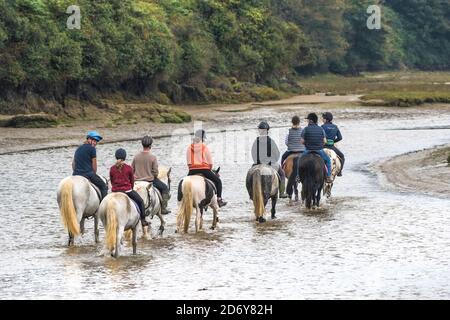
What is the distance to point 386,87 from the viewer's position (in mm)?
87062

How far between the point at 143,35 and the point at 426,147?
24256mm

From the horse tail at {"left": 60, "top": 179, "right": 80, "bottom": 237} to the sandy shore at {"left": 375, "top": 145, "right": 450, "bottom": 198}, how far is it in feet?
36.6

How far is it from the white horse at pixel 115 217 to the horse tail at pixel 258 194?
14.9ft

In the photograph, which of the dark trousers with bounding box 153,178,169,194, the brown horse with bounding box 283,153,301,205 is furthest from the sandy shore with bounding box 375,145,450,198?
the dark trousers with bounding box 153,178,169,194

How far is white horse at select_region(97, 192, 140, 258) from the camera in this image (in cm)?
1861

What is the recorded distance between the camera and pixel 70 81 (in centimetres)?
5609

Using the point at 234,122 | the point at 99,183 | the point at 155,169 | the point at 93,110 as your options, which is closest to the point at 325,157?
the point at 155,169

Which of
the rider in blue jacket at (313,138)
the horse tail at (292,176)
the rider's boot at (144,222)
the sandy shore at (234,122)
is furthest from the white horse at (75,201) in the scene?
the sandy shore at (234,122)

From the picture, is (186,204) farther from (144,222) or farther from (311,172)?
(311,172)

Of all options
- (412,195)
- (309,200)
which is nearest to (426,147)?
(412,195)

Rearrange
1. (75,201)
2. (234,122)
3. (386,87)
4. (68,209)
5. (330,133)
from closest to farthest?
(68,209), (75,201), (330,133), (234,122), (386,87)

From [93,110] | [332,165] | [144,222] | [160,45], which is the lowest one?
[93,110]

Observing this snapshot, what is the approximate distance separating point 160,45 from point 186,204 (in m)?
42.2

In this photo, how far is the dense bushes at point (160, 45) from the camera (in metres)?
53.3
